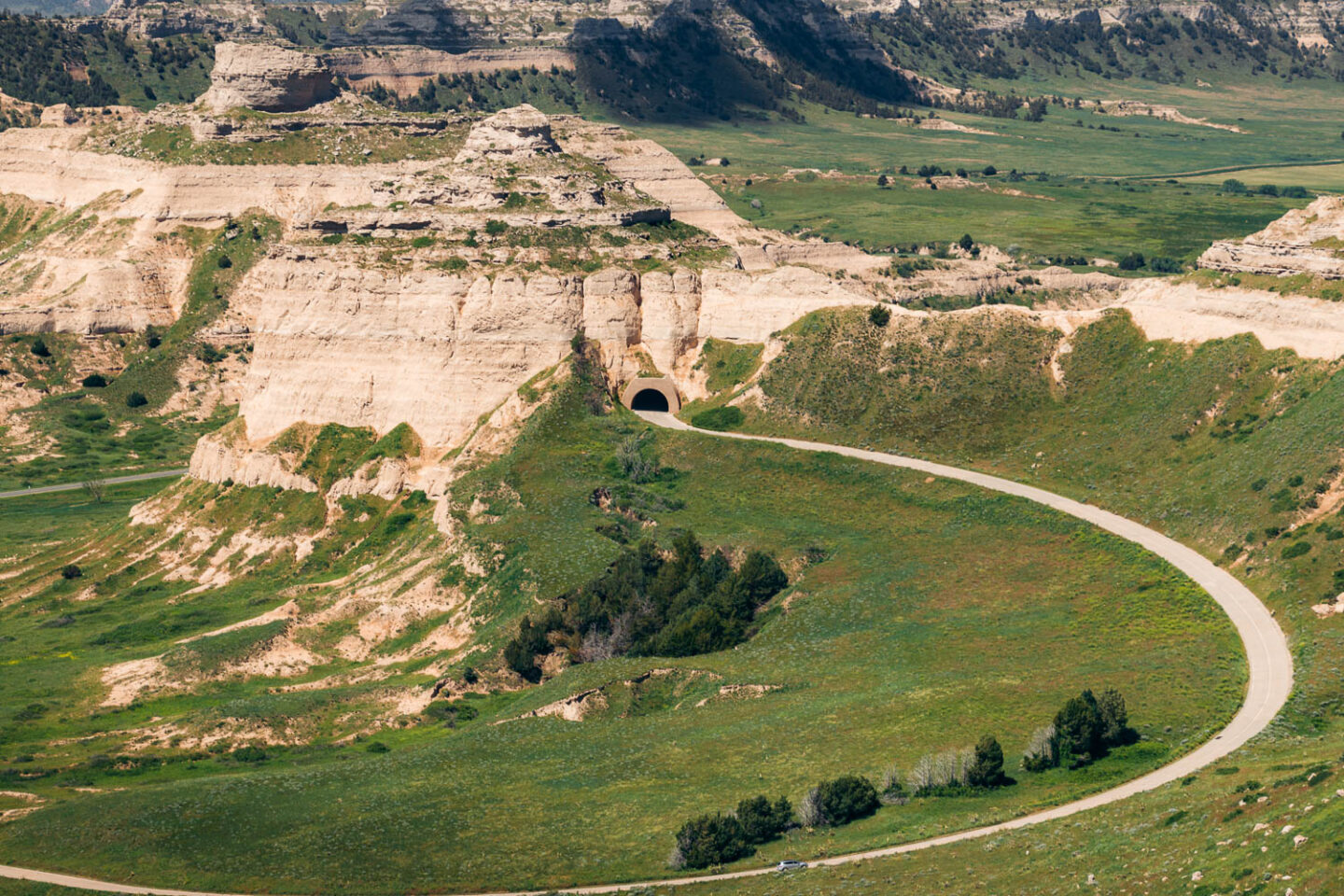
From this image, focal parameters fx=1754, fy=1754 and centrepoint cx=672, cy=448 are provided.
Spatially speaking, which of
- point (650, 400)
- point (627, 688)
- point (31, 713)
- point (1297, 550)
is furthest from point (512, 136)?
point (1297, 550)

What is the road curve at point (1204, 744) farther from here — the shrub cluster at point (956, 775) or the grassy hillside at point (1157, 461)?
the shrub cluster at point (956, 775)

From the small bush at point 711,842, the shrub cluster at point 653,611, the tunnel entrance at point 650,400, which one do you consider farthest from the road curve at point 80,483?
the small bush at point 711,842

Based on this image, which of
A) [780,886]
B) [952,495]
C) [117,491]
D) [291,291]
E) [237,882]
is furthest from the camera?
[117,491]

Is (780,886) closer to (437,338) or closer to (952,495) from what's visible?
(952,495)

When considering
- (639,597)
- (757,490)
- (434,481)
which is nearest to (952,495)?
(757,490)

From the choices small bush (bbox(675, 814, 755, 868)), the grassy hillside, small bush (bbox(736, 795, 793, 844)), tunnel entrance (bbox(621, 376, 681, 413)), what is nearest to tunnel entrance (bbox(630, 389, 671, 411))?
tunnel entrance (bbox(621, 376, 681, 413))

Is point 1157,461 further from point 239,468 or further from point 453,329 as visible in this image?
point 239,468

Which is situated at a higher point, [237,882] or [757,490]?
[757,490]

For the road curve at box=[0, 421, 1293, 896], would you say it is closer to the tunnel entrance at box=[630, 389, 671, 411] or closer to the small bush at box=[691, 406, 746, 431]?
the small bush at box=[691, 406, 746, 431]
